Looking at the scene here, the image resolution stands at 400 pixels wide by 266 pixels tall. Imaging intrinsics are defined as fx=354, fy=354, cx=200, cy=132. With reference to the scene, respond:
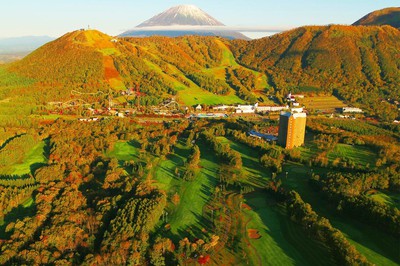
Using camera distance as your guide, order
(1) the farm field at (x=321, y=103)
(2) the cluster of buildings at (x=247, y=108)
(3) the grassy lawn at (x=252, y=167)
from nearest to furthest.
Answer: (3) the grassy lawn at (x=252, y=167)
(2) the cluster of buildings at (x=247, y=108)
(1) the farm field at (x=321, y=103)

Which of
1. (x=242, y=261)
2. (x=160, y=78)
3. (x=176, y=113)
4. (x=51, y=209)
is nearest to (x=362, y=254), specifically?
(x=242, y=261)

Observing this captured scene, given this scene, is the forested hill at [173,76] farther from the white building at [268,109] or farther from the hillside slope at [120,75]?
the white building at [268,109]

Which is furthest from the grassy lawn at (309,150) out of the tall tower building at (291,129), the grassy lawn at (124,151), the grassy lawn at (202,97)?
the grassy lawn at (202,97)

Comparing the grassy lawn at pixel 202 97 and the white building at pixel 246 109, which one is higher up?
the grassy lawn at pixel 202 97

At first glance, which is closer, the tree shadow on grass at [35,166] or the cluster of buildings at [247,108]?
the tree shadow on grass at [35,166]

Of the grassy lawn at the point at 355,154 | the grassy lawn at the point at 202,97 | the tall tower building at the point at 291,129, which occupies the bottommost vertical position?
the grassy lawn at the point at 202,97

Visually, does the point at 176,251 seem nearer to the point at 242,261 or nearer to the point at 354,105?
the point at 242,261
